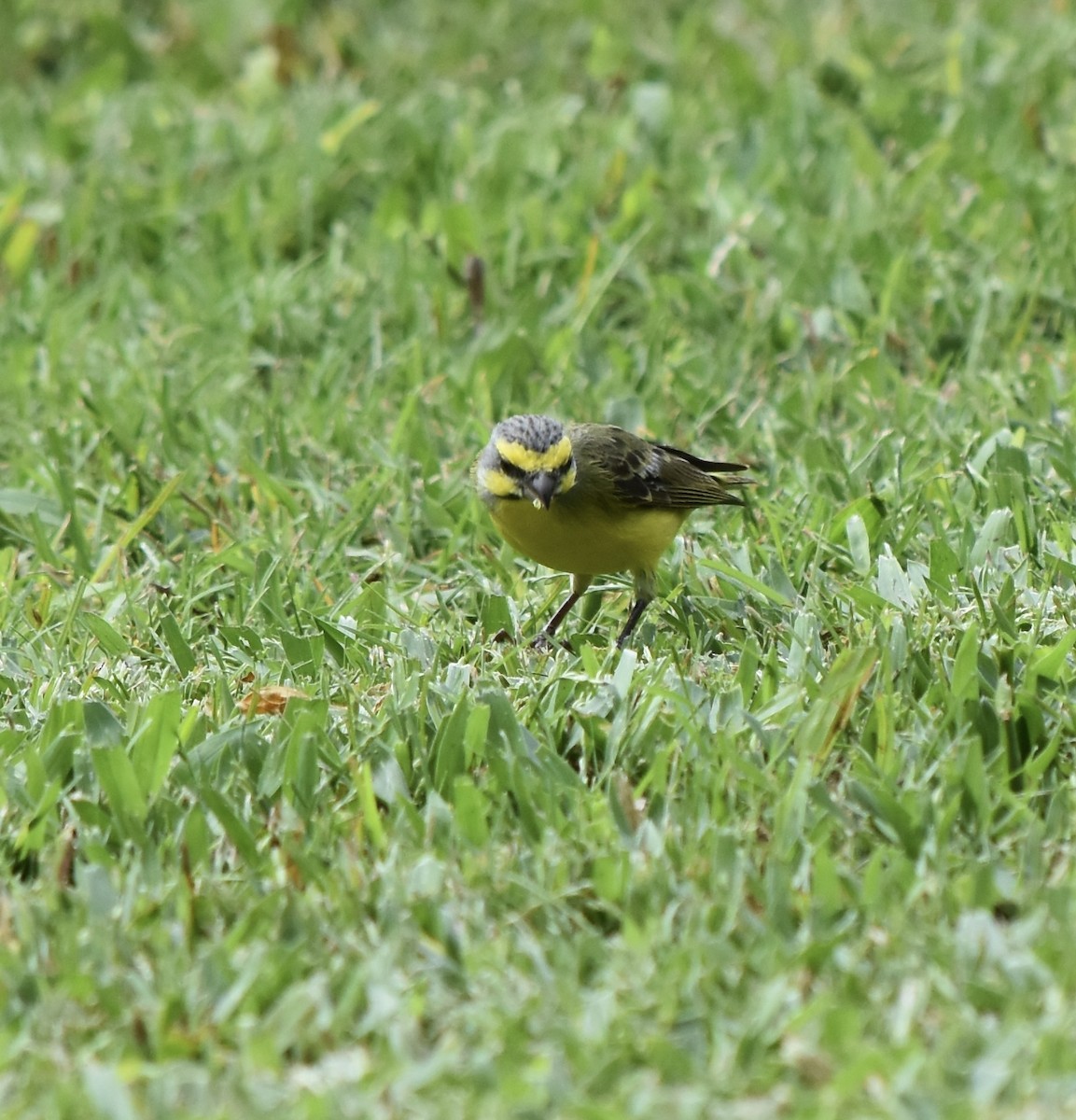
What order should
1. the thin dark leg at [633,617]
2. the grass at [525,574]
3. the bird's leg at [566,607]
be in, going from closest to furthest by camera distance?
the grass at [525,574], the thin dark leg at [633,617], the bird's leg at [566,607]

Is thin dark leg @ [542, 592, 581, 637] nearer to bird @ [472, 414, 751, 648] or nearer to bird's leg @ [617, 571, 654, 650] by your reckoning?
bird @ [472, 414, 751, 648]

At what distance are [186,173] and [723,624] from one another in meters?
4.66

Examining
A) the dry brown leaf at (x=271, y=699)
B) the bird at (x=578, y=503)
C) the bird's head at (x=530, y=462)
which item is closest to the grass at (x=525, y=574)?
the dry brown leaf at (x=271, y=699)

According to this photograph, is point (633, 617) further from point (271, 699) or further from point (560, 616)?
point (271, 699)

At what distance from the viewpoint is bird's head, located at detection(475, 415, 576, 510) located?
16.8 feet

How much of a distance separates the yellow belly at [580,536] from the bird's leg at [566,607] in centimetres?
12

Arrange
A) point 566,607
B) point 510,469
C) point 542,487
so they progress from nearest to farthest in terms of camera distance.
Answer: point 542,487 → point 510,469 → point 566,607

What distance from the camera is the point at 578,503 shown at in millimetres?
5254

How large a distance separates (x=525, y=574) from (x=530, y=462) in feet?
2.56

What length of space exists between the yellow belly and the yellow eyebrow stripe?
14cm

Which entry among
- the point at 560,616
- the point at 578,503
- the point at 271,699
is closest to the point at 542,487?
the point at 578,503

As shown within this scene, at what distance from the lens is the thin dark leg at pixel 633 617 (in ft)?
16.5

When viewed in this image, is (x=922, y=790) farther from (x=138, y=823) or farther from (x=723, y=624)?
(x=138, y=823)

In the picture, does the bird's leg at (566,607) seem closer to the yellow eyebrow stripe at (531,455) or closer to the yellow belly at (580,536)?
the yellow belly at (580,536)
